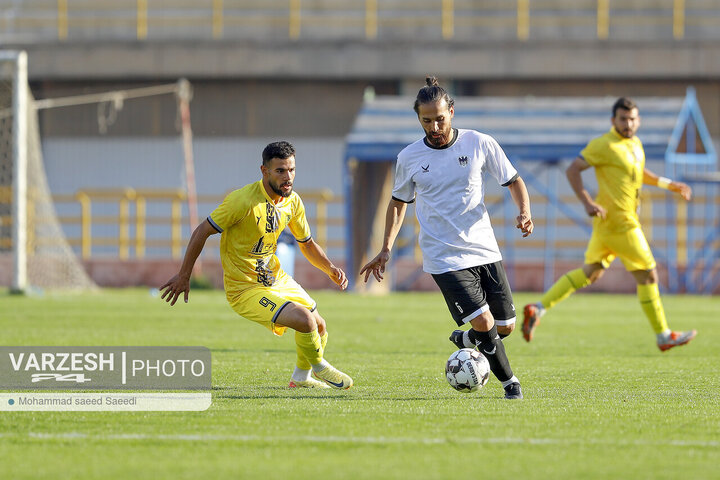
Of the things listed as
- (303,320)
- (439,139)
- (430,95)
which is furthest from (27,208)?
(430,95)

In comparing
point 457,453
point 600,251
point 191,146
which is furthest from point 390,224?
point 191,146

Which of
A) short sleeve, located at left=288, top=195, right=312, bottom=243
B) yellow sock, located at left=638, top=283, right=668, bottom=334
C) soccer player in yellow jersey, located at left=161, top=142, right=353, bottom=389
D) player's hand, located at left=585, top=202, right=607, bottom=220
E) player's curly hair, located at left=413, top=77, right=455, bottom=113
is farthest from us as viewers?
yellow sock, located at left=638, top=283, right=668, bottom=334

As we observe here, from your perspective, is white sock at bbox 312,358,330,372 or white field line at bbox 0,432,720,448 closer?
white field line at bbox 0,432,720,448

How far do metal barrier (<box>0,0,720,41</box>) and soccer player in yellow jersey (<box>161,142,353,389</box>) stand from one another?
21771mm

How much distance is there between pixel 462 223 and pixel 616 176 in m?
3.67

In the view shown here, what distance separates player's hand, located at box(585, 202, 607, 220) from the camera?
9.71m

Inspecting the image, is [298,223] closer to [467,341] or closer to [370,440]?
[467,341]

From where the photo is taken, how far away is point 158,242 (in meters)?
27.6

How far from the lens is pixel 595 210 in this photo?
9.71 metres

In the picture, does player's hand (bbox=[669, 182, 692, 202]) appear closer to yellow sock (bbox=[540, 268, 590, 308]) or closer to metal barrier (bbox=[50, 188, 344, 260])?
yellow sock (bbox=[540, 268, 590, 308])

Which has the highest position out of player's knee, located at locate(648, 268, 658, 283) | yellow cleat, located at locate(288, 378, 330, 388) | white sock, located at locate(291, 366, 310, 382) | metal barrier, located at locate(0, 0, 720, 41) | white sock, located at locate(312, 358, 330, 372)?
metal barrier, located at locate(0, 0, 720, 41)

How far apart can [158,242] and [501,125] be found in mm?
9269

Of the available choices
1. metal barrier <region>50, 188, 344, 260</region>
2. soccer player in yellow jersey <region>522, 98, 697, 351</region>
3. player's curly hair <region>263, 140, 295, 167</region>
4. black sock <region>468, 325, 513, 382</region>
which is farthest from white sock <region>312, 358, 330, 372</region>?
metal barrier <region>50, 188, 344, 260</region>

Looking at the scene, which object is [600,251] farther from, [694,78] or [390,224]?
[694,78]
